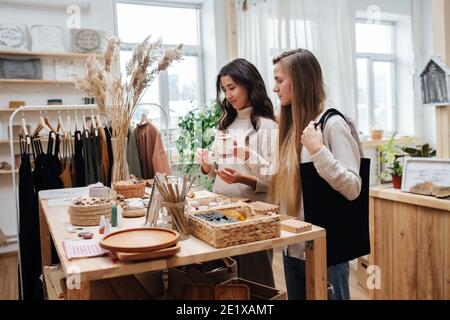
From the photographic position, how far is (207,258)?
3.22 ft

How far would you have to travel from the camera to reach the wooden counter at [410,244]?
2.08 m

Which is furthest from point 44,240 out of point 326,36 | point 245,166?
point 326,36

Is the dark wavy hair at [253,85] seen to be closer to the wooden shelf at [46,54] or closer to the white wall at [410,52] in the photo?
the wooden shelf at [46,54]

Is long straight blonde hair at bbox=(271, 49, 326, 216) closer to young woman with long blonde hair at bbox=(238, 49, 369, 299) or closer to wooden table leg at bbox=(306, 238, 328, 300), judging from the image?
young woman with long blonde hair at bbox=(238, 49, 369, 299)

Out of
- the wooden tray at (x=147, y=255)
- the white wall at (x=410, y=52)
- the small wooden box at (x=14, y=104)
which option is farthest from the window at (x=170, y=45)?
the wooden tray at (x=147, y=255)

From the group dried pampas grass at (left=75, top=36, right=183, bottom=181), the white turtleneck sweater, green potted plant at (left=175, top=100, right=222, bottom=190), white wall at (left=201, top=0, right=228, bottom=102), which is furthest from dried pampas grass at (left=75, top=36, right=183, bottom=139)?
white wall at (left=201, top=0, right=228, bottom=102)

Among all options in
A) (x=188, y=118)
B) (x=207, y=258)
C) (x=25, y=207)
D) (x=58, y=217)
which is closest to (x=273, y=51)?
(x=188, y=118)

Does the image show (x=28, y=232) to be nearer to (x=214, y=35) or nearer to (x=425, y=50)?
(x=214, y=35)

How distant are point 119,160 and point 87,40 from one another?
2899mm

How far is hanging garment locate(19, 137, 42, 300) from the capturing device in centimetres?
219

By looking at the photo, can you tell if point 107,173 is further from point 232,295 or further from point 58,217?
point 232,295

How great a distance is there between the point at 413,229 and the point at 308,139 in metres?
1.26

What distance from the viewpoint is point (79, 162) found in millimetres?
2348

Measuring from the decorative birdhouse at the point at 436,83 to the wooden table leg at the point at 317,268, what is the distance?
142 cm
